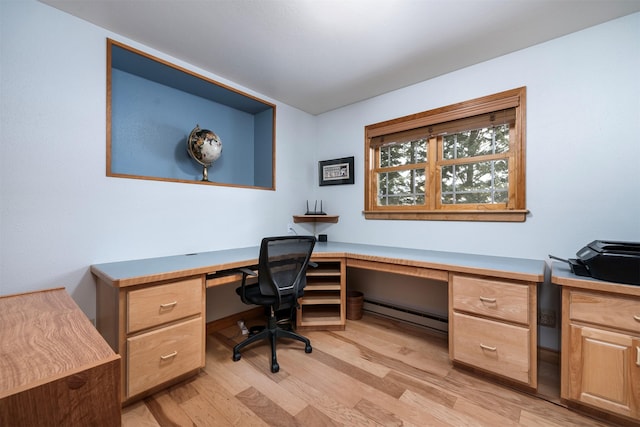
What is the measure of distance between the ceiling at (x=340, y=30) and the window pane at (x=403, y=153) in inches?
25.1

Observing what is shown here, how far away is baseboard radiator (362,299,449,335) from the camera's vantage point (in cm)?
247

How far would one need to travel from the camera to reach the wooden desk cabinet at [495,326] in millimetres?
1597

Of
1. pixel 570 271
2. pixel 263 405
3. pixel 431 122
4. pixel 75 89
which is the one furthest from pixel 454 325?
pixel 75 89

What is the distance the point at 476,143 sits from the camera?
238cm

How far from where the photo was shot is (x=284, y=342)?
2.29 meters

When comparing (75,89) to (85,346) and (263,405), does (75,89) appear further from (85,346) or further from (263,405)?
(263,405)

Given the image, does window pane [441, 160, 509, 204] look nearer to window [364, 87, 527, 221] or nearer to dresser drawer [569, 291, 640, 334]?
window [364, 87, 527, 221]

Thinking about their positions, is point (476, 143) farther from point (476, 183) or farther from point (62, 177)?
point (62, 177)

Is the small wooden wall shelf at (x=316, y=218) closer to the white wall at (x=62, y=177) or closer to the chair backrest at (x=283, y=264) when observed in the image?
the chair backrest at (x=283, y=264)

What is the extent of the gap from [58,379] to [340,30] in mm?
2226

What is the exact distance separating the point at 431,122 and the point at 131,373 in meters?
2.95

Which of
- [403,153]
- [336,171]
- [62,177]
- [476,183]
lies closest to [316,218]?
[336,171]

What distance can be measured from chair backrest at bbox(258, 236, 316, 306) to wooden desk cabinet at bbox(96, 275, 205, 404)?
43cm

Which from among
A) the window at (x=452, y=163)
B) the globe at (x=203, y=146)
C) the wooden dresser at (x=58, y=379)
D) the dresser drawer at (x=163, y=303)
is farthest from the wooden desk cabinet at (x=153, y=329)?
the window at (x=452, y=163)
